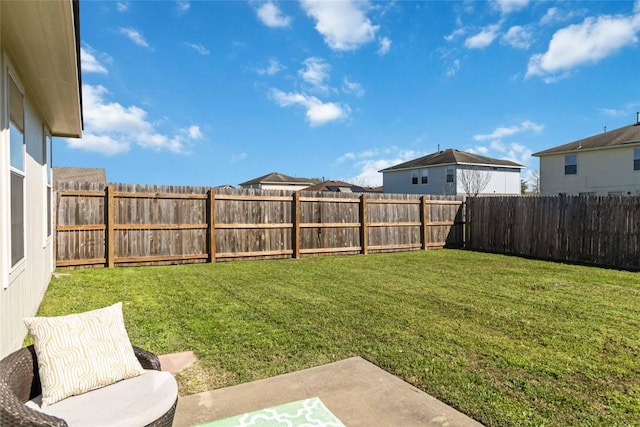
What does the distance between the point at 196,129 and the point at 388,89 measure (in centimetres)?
923

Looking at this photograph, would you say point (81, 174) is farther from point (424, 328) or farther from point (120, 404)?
point (120, 404)

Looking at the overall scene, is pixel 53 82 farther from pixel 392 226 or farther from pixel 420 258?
pixel 392 226

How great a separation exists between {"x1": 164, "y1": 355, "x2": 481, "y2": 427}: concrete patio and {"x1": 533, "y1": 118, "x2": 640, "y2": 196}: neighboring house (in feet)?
74.2

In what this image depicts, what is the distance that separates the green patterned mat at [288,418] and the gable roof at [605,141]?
2363 cm

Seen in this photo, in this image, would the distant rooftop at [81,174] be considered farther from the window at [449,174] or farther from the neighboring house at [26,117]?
the window at [449,174]

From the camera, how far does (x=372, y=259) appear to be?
1097 cm

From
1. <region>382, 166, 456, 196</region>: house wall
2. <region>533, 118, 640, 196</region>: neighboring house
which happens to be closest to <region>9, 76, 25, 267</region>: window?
<region>533, 118, 640, 196</region>: neighboring house

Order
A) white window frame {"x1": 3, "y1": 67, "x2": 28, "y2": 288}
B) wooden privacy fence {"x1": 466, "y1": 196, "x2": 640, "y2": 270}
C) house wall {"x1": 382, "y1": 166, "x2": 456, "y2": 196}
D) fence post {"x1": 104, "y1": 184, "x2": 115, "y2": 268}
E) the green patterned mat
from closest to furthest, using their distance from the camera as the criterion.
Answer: the green patterned mat, white window frame {"x1": 3, "y1": 67, "x2": 28, "y2": 288}, fence post {"x1": 104, "y1": 184, "x2": 115, "y2": 268}, wooden privacy fence {"x1": 466, "y1": 196, "x2": 640, "y2": 270}, house wall {"x1": 382, "y1": 166, "x2": 456, "y2": 196}

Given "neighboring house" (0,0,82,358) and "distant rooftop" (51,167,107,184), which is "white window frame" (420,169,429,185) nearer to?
A: "distant rooftop" (51,167,107,184)

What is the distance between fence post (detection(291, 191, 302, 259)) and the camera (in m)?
11.2

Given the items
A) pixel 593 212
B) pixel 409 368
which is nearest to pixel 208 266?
pixel 409 368

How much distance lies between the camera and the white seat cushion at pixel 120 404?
1.84m

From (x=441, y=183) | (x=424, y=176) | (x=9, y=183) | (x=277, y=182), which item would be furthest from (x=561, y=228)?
(x=277, y=182)

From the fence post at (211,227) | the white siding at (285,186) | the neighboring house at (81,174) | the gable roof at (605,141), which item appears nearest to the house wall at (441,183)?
the gable roof at (605,141)
